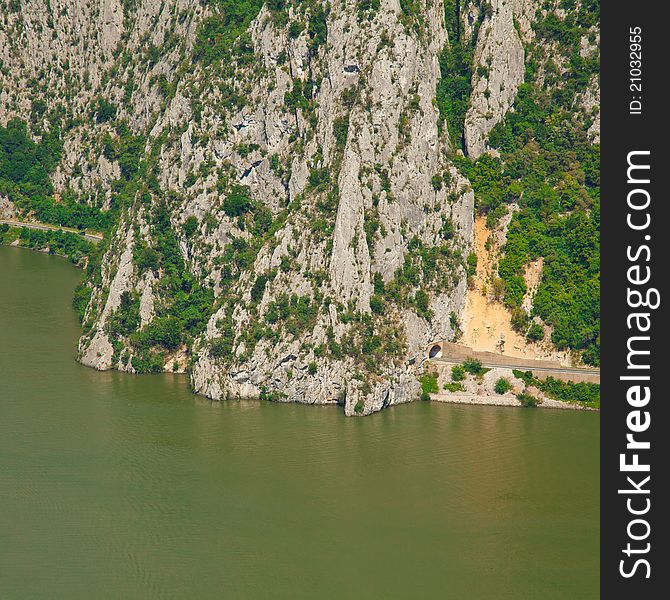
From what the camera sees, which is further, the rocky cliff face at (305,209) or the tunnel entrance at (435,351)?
the tunnel entrance at (435,351)

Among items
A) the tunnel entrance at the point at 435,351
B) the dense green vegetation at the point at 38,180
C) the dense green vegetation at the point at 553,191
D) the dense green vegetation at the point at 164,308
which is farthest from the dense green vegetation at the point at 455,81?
the dense green vegetation at the point at 38,180

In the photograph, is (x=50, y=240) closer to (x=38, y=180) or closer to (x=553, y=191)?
(x=38, y=180)

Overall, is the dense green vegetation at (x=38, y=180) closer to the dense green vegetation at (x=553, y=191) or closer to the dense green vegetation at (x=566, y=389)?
the dense green vegetation at (x=553, y=191)

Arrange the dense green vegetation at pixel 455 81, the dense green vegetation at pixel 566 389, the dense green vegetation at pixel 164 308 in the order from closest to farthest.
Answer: the dense green vegetation at pixel 566 389 < the dense green vegetation at pixel 164 308 < the dense green vegetation at pixel 455 81

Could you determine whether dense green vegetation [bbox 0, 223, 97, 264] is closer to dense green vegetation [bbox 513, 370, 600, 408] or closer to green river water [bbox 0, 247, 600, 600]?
green river water [bbox 0, 247, 600, 600]

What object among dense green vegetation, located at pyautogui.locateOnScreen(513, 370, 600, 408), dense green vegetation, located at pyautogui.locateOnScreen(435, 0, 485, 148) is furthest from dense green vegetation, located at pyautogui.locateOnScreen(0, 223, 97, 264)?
dense green vegetation, located at pyautogui.locateOnScreen(513, 370, 600, 408)

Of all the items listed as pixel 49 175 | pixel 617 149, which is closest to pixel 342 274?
pixel 617 149

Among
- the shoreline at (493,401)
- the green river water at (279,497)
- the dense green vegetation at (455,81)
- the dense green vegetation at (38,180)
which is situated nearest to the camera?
the green river water at (279,497)

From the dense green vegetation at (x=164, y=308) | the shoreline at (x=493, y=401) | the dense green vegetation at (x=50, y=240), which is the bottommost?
the shoreline at (x=493, y=401)
